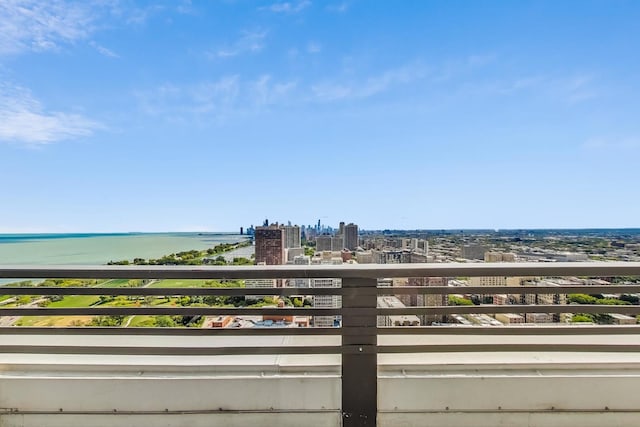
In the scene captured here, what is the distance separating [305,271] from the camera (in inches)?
58.9

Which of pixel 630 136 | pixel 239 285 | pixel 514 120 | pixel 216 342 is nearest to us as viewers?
pixel 239 285

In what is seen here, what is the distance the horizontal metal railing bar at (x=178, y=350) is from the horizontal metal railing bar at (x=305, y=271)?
1.28 feet

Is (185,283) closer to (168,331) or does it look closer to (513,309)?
(168,331)

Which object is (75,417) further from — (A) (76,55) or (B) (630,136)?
(B) (630,136)

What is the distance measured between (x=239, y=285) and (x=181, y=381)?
0.65 m

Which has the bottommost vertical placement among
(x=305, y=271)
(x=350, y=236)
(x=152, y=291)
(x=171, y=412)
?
(x=171, y=412)

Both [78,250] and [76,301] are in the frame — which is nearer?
[76,301]

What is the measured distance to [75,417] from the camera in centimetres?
158

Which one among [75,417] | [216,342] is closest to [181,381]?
[216,342]

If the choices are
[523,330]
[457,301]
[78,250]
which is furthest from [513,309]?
[78,250]

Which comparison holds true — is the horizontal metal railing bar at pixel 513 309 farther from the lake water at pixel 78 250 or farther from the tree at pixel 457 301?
the lake water at pixel 78 250

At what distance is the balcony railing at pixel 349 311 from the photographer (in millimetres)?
1494

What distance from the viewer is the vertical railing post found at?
4.96 feet

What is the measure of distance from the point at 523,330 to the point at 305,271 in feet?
3.91
